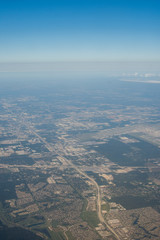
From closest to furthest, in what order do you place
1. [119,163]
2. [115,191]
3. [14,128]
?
[115,191], [119,163], [14,128]

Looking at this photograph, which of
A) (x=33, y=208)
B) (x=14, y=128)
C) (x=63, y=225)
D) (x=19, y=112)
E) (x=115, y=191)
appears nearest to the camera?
(x=63, y=225)

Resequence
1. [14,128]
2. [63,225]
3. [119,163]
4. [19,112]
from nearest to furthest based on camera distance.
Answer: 1. [63,225]
2. [119,163]
3. [14,128]
4. [19,112]

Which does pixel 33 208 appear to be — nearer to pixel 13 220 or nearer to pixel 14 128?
pixel 13 220

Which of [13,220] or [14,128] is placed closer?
[13,220]

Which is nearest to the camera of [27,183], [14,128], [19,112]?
[27,183]

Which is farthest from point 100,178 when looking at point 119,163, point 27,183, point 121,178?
point 27,183

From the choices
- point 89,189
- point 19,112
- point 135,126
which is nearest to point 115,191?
point 89,189

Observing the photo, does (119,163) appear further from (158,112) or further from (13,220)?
(158,112)

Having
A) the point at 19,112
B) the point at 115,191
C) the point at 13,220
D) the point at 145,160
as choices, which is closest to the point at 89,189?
the point at 115,191

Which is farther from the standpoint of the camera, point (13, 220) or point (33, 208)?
point (33, 208)
